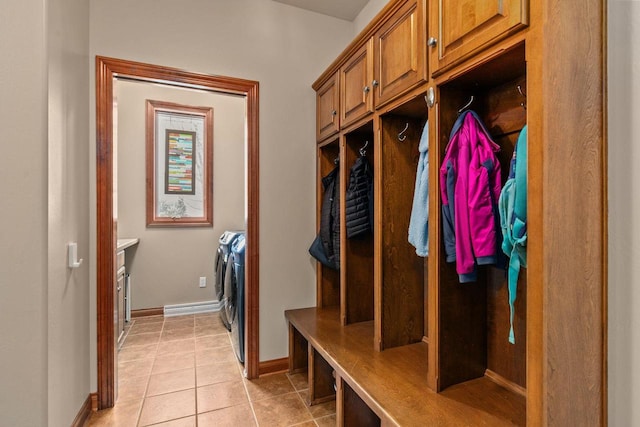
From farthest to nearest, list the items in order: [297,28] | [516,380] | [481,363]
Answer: [297,28], [481,363], [516,380]

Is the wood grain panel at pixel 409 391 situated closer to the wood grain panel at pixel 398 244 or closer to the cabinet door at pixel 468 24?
the wood grain panel at pixel 398 244

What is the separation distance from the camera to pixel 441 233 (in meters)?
1.29

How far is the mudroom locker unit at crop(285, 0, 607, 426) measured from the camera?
36.2 inches

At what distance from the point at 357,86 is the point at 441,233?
109 cm

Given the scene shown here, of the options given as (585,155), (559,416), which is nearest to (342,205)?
(585,155)

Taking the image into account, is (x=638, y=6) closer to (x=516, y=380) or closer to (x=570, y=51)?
(x=570, y=51)

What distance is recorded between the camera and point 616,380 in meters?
0.98

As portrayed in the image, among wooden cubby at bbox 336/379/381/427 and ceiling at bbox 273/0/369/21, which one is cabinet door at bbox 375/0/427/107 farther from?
wooden cubby at bbox 336/379/381/427

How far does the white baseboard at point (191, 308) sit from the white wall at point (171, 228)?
5 centimetres

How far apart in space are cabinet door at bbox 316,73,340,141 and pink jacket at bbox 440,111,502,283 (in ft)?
3.40

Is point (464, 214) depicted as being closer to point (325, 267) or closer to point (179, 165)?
point (325, 267)

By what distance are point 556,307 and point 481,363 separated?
0.64m

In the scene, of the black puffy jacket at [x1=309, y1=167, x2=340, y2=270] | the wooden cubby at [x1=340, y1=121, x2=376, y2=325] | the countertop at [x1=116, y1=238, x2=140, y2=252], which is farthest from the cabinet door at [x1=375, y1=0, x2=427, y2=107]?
the countertop at [x1=116, y1=238, x2=140, y2=252]

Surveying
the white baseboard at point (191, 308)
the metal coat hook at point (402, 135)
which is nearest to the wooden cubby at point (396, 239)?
the metal coat hook at point (402, 135)
